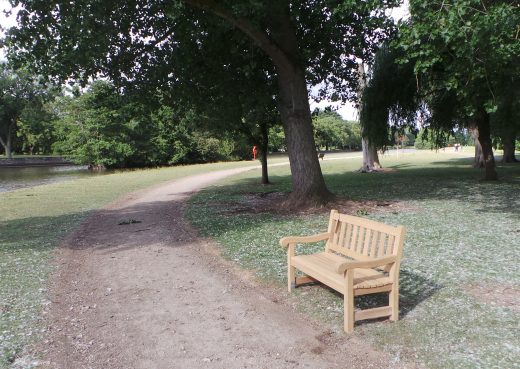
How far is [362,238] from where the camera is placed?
561 cm

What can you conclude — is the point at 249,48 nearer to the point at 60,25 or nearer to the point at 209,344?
the point at 60,25

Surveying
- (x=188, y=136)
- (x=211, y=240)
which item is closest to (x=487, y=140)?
(x=211, y=240)

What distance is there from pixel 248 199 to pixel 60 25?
27.1ft

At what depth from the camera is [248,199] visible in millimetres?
16094

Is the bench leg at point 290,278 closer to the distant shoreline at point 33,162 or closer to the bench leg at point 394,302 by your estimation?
the bench leg at point 394,302

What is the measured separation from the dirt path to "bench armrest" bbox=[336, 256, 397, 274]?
2.44 feet

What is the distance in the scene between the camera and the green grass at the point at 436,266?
14.1 feet

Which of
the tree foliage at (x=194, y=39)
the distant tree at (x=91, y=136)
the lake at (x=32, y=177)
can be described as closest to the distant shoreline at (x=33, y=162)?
the lake at (x=32, y=177)

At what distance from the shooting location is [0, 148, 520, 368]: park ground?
432 centimetres

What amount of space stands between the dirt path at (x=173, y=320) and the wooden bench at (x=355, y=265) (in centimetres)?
44

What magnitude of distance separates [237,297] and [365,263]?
2082mm

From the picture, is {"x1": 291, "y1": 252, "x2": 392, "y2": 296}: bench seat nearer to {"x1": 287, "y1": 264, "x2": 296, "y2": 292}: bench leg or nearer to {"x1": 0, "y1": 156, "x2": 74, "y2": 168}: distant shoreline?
{"x1": 287, "y1": 264, "x2": 296, "y2": 292}: bench leg

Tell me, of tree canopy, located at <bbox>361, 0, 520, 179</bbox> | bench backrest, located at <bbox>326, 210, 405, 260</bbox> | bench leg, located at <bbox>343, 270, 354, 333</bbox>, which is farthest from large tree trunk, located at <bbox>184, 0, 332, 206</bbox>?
bench leg, located at <bbox>343, 270, 354, 333</bbox>

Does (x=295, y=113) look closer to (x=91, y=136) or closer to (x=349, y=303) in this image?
(x=349, y=303)
